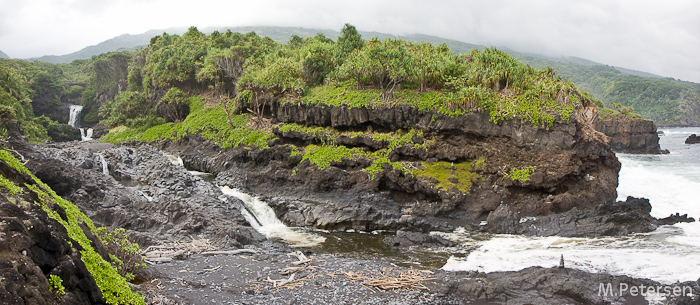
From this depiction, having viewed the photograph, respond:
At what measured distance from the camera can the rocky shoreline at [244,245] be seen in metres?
14.3

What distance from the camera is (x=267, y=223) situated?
28766 millimetres

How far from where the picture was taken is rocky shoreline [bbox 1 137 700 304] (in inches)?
563

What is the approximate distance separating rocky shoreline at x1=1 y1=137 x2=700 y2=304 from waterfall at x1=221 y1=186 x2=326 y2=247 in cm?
93

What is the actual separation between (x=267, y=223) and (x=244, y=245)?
7318 millimetres

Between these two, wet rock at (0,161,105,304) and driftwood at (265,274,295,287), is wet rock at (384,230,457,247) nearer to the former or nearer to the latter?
driftwood at (265,274,295,287)

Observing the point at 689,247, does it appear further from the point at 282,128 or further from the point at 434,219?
the point at 282,128

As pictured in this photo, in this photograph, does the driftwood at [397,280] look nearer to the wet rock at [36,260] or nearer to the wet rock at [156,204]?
the wet rock at [156,204]

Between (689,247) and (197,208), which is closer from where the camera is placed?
(689,247)

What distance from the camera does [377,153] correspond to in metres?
32.7

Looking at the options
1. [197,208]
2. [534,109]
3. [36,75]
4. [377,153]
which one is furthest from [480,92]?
[36,75]

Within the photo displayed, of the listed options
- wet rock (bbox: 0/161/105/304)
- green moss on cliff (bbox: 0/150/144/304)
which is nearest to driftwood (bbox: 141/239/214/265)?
green moss on cliff (bbox: 0/150/144/304)

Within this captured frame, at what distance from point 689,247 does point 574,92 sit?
42.6 ft

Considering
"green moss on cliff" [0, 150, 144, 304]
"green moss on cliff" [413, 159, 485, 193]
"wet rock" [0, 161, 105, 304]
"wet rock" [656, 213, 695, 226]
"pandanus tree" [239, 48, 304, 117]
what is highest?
"pandanus tree" [239, 48, 304, 117]

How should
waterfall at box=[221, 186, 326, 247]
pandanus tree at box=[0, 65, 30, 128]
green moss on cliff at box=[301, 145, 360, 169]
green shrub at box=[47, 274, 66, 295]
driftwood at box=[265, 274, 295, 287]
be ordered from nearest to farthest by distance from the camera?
green shrub at box=[47, 274, 66, 295], driftwood at box=[265, 274, 295, 287], waterfall at box=[221, 186, 326, 247], green moss on cliff at box=[301, 145, 360, 169], pandanus tree at box=[0, 65, 30, 128]
